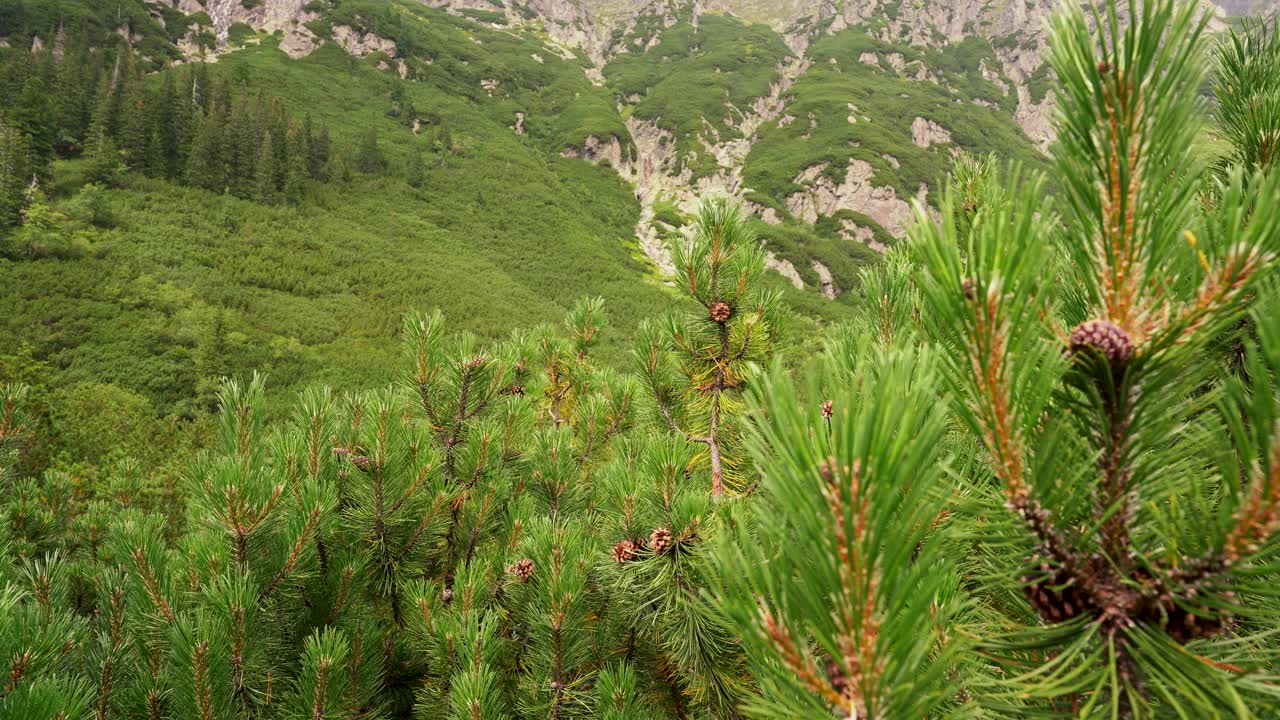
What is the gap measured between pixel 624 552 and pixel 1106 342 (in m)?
1.25

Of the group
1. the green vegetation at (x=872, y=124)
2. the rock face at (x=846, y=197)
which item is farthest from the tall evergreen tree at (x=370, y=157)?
the rock face at (x=846, y=197)

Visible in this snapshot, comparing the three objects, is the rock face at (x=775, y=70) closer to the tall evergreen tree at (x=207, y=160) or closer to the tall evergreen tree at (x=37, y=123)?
the tall evergreen tree at (x=207, y=160)

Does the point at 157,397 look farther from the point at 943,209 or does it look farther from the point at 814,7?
the point at 814,7

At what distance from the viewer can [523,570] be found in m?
2.05

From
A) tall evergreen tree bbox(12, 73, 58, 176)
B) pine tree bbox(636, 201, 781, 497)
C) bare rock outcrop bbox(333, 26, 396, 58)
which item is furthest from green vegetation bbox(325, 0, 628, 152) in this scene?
pine tree bbox(636, 201, 781, 497)

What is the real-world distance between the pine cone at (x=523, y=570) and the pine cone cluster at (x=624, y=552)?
2.24 feet

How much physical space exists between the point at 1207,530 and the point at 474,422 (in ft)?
9.45

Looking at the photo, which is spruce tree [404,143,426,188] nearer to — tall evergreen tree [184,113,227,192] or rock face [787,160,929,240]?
tall evergreen tree [184,113,227,192]

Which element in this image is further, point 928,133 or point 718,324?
point 928,133

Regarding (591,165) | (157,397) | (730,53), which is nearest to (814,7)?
(730,53)

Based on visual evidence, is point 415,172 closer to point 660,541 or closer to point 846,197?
point 846,197

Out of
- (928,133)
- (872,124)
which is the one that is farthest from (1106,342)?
(928,133)

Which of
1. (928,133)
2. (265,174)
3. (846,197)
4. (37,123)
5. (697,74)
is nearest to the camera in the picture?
(37,123)

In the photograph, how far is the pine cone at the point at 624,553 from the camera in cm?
151
